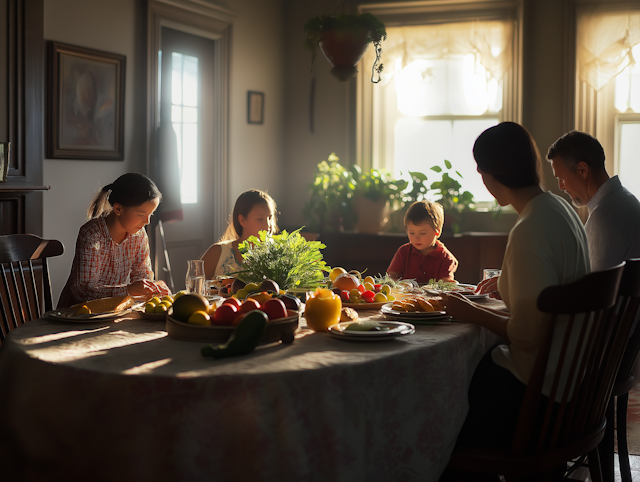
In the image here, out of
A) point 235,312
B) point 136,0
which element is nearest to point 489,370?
point 235,312

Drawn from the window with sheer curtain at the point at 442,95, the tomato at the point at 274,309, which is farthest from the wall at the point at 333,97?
the tomato at the point at 274,309

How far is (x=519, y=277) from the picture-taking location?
1.65 metres

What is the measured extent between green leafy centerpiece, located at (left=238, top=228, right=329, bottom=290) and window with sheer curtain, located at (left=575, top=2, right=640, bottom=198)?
10.8 feet

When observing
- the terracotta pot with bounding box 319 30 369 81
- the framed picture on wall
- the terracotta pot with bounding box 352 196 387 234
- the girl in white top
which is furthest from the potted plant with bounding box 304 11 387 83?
the terracotta pot with bounding box 352 196 387 234

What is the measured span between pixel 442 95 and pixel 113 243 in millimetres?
3227

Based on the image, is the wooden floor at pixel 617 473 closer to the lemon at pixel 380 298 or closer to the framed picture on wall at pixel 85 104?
the lemon at pixel 380 298

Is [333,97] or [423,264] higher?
[333,97]

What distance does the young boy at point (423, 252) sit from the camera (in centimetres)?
333

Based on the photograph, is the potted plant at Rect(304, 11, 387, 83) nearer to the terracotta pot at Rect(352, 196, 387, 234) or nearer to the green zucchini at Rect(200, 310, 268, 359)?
the green zucchini at Rect(200, 310, 268, 359)

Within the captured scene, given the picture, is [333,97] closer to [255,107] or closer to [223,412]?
[255,107]

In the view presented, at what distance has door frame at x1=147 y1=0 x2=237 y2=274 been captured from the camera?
13.5ft

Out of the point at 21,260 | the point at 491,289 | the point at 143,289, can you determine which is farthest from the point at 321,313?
the point at 21,260

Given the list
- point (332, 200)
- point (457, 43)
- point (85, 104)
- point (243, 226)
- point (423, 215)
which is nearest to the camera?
point (243, 226)

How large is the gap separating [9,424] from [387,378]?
884 mm
